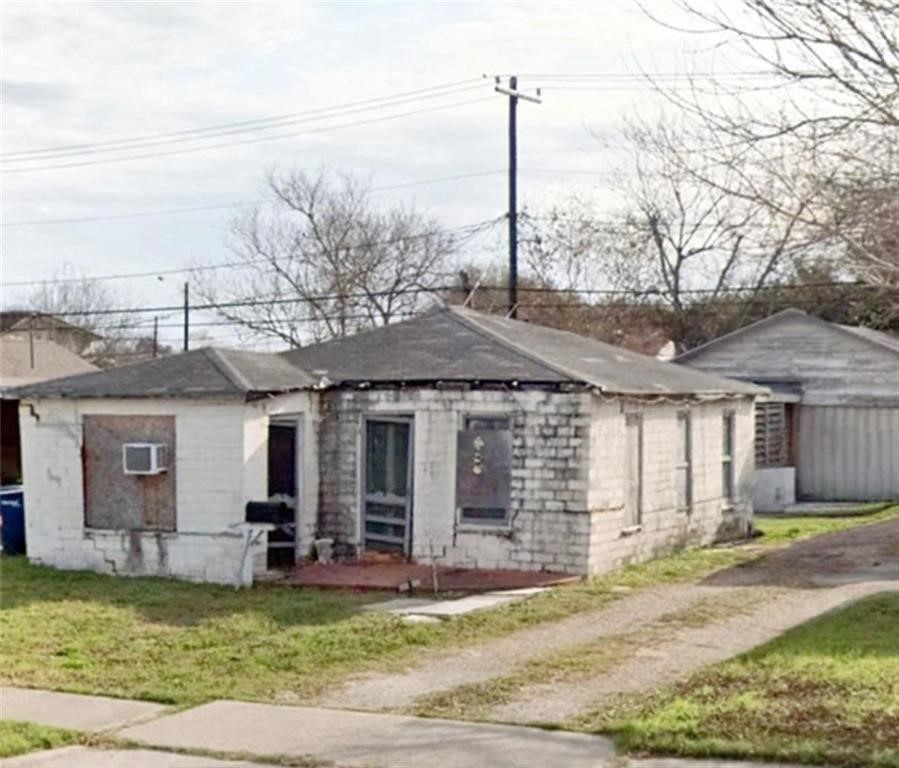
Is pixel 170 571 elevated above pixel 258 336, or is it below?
below

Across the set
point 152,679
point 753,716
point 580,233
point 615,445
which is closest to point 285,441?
point 615,445

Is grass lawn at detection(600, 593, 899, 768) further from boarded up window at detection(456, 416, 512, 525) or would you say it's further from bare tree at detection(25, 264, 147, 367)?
bare tree at detection(25, 264, 147, 367)

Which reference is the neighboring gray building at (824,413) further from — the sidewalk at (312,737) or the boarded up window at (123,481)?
the sidewalk at (312,737)

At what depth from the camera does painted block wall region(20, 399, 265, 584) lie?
50.1ft

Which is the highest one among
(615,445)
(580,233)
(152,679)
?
(580,233)

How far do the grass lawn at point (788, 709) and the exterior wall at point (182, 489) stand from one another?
6.80 m

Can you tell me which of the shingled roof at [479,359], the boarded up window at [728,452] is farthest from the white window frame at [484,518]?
the boarded up window at [728,452]

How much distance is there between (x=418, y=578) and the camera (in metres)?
15.3

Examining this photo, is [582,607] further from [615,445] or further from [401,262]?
[401,262]

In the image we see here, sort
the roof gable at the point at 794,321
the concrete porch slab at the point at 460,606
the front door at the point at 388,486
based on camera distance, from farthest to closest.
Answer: the roof gable at the point at 794,321 < the front door at the point at 388,486 < the concrete porch slab at the point at 460,606

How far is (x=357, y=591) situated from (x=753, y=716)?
7209 millimetres

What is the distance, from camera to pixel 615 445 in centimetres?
1616

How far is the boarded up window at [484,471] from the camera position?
1577 cm

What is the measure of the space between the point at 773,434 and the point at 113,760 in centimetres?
2109
